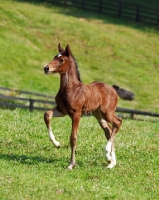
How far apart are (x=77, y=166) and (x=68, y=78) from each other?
233 cm

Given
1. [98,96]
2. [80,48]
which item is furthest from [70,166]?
[80,48]

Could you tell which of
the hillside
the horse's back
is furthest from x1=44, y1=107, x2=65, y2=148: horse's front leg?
the hillside

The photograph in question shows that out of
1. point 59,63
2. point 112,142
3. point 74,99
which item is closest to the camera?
point 59,63

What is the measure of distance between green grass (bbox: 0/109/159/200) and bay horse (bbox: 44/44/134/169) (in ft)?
2.17

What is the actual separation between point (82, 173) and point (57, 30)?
149 ft

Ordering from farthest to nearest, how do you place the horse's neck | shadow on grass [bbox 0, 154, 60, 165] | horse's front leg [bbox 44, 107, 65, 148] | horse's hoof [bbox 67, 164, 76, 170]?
shadow on grass [bbox 0, 154, 60, 165], the horse's neck, horse's front leg [bbox 44, 107, 65, 148], horse's hoof [bbox 67, 164, 76, 170]

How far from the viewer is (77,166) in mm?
16359

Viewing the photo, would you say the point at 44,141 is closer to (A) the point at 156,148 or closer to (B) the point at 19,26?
(A) the point at 156,148

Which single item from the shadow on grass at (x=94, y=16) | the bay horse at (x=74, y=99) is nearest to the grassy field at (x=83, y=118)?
the shadow on grass at (x=94, y=16)

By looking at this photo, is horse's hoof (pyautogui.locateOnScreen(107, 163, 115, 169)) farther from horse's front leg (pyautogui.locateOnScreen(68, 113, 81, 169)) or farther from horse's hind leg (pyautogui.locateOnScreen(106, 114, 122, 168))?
horse's front leg (pyautogui.locateOnScreen(68, 113, 81, 169))

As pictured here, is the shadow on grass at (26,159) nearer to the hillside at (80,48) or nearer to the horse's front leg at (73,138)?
the horse's front leg at (73,138)

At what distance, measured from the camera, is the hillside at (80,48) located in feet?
158

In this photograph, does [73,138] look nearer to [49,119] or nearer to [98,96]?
[49,119]

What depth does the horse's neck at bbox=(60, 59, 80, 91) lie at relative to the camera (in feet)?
53.3
